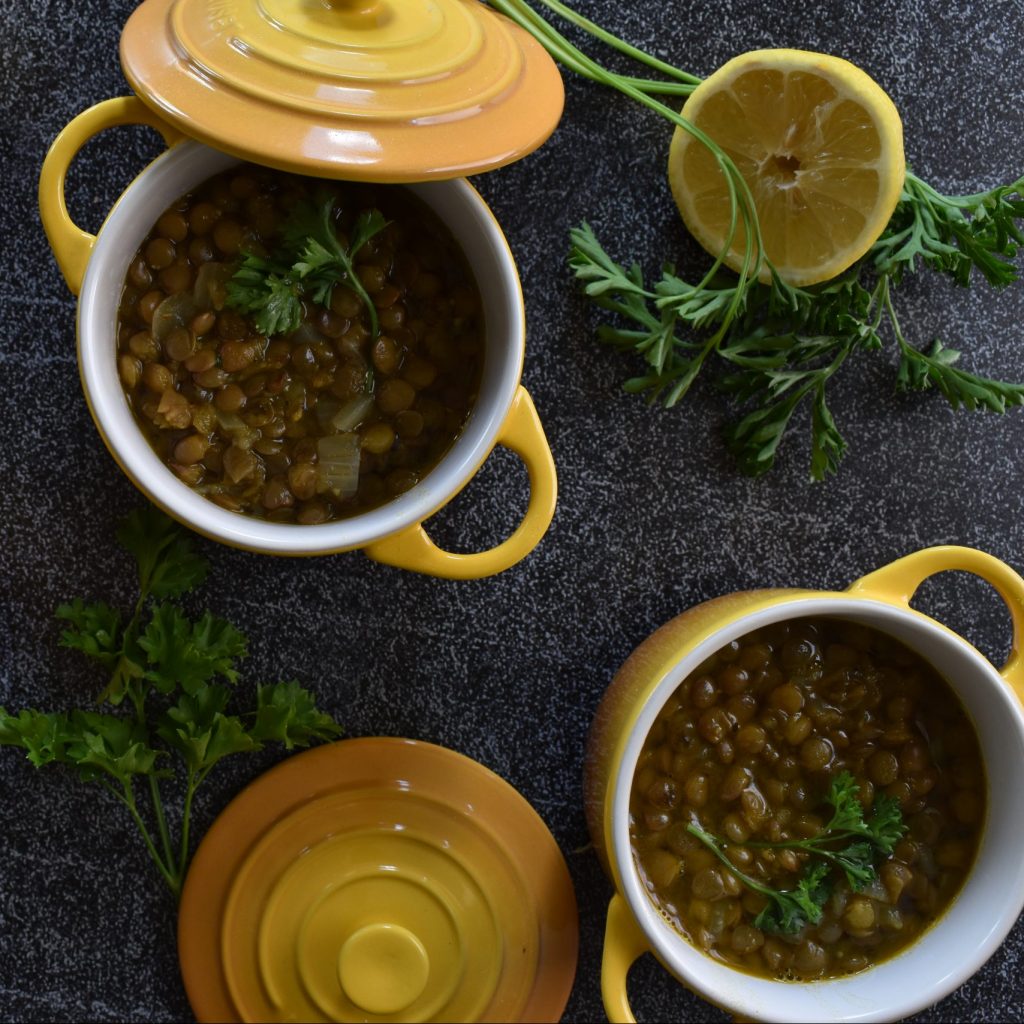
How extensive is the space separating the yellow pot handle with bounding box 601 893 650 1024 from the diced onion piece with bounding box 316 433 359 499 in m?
0.46

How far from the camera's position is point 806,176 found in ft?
3.50

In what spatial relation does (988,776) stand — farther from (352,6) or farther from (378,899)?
(352,6)

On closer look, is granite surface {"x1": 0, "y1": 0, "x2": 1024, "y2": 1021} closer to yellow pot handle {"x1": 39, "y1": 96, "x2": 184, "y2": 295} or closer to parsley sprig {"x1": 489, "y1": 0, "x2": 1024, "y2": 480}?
parsley sprig {"x1": 489, "y1": 0, "x2": 1024, "y2": 480}

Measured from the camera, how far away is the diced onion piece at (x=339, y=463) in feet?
3.30

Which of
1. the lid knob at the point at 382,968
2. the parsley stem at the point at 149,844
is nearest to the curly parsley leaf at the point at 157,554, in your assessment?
the parsley stem at the point at 149,844

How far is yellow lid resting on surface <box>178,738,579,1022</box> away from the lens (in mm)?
1142

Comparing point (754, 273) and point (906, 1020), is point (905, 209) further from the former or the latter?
point (906, 1020)

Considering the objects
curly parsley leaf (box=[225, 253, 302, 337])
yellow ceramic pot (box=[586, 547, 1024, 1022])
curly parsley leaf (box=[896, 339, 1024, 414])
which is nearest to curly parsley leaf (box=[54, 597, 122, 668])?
curly parsley leaf (box=[225, 253, 302, 337])

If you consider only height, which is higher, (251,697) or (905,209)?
(905,209)

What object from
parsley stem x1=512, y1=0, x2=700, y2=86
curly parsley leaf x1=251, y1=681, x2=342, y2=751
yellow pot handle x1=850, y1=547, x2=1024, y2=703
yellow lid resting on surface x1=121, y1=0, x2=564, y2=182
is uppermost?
yellow lid resting on surface x1=121, y1=0, x2=564, y2=182

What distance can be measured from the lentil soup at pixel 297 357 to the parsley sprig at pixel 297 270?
0.04ft

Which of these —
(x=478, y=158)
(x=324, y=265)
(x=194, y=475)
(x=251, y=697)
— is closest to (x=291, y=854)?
(x=251, y=697)

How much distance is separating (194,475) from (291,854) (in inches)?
17.3

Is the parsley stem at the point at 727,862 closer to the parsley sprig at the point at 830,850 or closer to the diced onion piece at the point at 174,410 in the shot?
the parsley sprig at the point at 830,850
